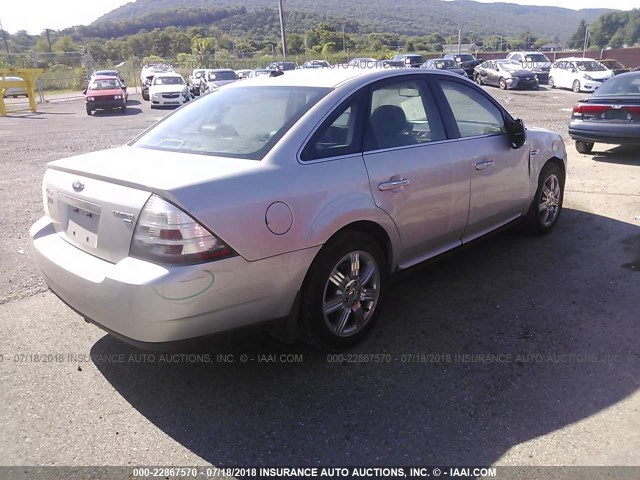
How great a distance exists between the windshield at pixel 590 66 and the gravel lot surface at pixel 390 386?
23.8 metres

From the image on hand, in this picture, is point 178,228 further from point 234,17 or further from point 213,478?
point 234,17

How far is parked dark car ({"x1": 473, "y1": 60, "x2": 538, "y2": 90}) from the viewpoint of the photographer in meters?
26.6

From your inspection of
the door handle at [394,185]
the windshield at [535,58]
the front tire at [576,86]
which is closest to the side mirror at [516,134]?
the door handle at [394,185]

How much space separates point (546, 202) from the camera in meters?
5.41

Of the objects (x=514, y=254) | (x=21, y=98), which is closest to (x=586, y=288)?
(x=514, y=254)

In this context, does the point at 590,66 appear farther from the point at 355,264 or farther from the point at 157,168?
the point at 157,168

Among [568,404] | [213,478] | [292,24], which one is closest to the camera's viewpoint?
[213,478]

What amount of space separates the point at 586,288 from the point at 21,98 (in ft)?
127

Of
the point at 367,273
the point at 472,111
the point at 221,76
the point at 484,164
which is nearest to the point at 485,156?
the point at 484,164

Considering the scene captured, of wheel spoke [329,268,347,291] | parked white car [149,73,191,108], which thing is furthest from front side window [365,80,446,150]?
parked white car [149,73,191,108]

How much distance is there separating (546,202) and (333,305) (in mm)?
3162

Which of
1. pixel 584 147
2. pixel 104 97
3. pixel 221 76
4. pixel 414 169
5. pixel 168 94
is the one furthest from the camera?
pixel 221 76

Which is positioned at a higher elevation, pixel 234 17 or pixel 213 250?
pixel 234 17

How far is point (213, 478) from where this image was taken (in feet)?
7.97
